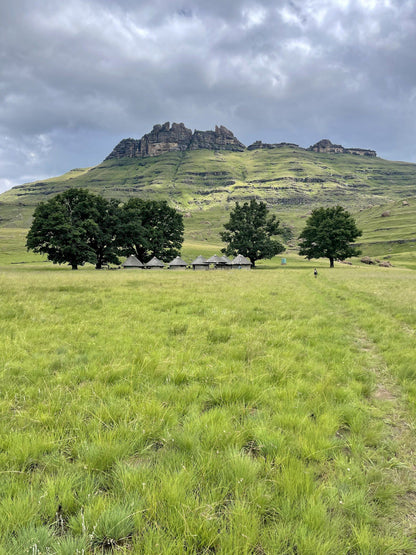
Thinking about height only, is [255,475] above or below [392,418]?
above

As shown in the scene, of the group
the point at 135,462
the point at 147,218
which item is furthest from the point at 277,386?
the point at 147,218

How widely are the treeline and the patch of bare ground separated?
50949 mm

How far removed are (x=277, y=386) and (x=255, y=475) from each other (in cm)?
237

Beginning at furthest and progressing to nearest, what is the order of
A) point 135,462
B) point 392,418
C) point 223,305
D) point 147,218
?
point 147,218, point 223,305, point 392,418, point 135,462

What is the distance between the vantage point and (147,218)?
218 ft

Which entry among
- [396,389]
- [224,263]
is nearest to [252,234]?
[224,263]

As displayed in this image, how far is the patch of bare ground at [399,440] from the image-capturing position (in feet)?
8.30

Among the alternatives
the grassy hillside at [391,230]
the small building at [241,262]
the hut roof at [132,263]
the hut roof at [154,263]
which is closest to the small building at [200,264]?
the small building at [241,262]

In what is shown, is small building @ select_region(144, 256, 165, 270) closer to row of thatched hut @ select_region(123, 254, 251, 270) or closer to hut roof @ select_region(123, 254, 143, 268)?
row of thatched hut @ select_region(123, 254, 251, 270)

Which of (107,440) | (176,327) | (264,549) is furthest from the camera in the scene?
(176,327)

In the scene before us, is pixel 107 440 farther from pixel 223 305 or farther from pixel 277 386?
pixel 223 305

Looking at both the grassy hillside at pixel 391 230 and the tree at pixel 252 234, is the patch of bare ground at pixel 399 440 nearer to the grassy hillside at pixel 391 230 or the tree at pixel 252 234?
the tree at pixel 252 234

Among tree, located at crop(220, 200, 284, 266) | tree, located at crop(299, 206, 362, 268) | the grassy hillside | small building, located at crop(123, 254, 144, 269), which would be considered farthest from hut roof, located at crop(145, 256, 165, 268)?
the grassy hillside

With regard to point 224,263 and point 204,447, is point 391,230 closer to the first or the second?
point 224,263
